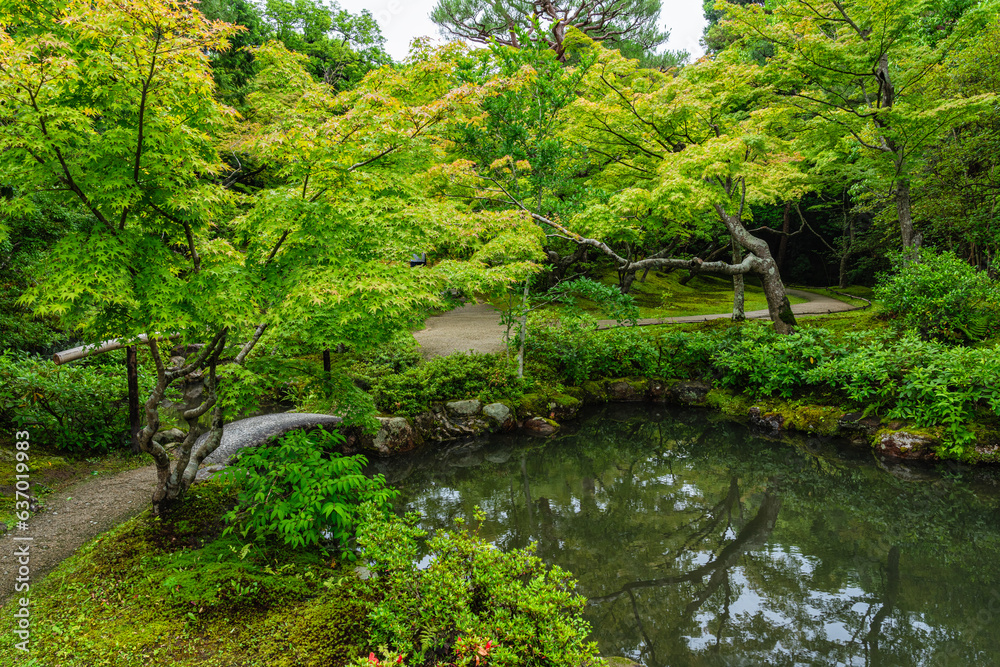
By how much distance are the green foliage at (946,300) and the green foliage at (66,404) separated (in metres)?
13.2

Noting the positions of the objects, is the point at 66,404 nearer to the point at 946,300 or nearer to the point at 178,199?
the point at 178,199

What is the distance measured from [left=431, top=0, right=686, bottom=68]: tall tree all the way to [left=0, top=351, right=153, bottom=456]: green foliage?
17.1 m

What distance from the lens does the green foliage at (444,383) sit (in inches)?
351

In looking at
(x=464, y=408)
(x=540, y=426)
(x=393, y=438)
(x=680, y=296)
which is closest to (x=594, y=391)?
(x=540, y=426)

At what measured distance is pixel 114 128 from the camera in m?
3.34

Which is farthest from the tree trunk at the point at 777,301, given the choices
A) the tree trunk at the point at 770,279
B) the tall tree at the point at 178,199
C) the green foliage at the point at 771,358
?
the tall tree at the point at 178,199

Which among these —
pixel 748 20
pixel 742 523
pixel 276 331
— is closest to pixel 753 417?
pixel 742 523

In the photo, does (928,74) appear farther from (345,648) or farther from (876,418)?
(345,648)

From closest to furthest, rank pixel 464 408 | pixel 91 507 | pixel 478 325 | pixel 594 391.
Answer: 1. pixel 91 507
2. pixel 464 408
3. pixel 594 391
4. pixel 478 325

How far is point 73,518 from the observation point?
4.69 meters

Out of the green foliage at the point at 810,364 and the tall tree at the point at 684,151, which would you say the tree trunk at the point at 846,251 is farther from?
the green foliage at the point at 810,364

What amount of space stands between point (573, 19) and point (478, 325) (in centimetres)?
1268

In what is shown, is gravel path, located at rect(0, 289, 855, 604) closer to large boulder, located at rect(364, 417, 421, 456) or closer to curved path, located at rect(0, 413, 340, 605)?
curved path, located at rect(0, 413, 340, 605)

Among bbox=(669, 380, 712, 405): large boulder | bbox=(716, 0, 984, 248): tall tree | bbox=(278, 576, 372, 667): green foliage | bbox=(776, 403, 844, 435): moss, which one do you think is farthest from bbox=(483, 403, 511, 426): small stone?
bbox=(716, 0, 984, 248): tall tree
